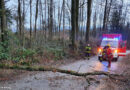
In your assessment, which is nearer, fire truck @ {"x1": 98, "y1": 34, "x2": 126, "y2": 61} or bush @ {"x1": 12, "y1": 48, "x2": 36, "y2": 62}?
bush @ {"x1": 12, "y1": 48, "x2": 36, "y2": 62}

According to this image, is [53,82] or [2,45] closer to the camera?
[53,82]

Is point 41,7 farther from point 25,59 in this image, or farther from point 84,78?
point 84,78

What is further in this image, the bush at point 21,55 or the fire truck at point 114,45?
the fire truck at point 114,45

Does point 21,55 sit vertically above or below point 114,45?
below

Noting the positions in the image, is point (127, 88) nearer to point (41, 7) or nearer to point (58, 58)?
point (58, 58)

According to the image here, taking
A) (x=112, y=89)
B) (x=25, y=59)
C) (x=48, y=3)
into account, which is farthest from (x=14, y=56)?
(x=48, y=3)

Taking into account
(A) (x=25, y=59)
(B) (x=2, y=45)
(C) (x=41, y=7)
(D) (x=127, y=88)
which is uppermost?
(C) (x=41, y=7)

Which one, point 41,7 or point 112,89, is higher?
point 41,7

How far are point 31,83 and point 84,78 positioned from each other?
9.78ft

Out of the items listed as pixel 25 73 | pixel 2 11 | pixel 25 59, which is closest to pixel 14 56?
pixel 25 59

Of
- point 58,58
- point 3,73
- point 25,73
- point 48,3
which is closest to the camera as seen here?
point 3,73

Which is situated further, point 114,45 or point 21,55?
point 114,45

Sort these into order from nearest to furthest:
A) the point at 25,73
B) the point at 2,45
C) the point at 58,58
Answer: the point at 25,73 → the point at 2,45 → the point at 58,58

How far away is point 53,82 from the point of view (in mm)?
6535
